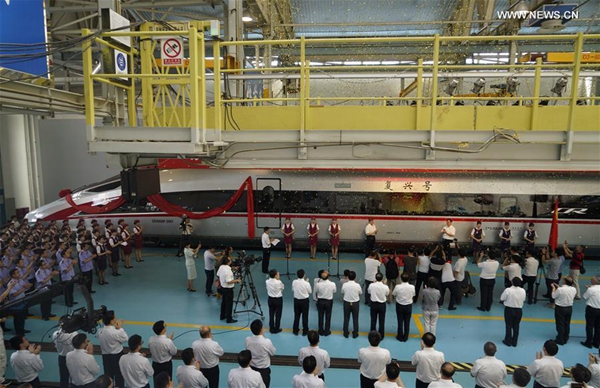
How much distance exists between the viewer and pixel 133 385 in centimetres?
Result: 583

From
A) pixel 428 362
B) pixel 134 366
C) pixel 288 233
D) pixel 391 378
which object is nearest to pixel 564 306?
pixel 428 362

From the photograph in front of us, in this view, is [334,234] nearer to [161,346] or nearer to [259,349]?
[259,349]

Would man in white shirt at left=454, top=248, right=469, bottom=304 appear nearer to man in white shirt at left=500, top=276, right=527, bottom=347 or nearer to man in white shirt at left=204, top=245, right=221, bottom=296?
man in white shirt at left=500, top=276, right=527, bottom=347

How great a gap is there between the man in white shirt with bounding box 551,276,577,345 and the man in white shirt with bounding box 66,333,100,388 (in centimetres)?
854

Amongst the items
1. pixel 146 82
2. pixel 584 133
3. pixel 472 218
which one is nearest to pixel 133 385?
pixel 146 82

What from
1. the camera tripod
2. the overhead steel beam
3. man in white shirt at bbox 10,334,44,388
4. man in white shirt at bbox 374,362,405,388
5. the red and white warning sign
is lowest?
the camera tripod

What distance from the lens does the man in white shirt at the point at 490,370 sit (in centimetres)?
576

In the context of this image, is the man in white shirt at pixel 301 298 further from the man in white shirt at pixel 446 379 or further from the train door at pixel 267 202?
the train door at pixel 267 202

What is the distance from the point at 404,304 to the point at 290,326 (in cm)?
268

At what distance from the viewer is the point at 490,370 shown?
228 inches

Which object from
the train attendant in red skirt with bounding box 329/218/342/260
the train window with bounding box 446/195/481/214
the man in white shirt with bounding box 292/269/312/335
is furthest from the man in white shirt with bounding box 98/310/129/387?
the train window with bounding box 446/195/481/214

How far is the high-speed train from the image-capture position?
13.9 m

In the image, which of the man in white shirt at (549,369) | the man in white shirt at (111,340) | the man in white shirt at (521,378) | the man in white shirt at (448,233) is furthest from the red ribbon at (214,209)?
the man in white shirt at (521,378)

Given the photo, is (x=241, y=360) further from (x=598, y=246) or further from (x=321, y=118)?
(x=598, y=246)
